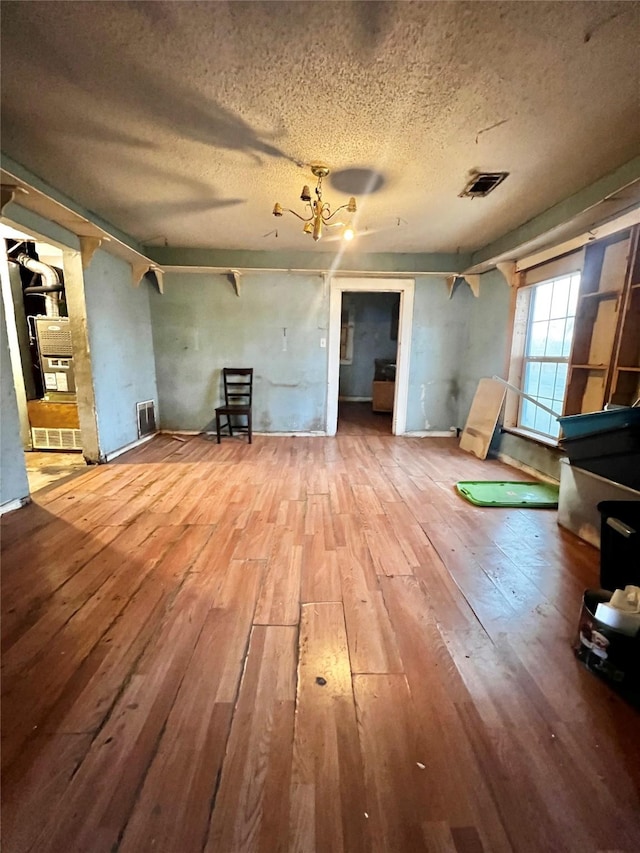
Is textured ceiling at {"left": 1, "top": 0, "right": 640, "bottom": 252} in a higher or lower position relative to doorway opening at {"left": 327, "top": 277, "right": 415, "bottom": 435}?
higher

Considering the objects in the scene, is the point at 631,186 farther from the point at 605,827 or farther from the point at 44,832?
the point at 44,832

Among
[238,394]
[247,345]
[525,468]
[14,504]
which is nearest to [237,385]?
[238,394]

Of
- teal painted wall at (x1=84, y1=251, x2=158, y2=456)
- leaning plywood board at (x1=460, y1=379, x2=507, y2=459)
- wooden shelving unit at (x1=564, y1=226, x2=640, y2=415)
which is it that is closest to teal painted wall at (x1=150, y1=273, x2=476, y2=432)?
teal painted wall at (x1=84, y1=251, x2=158, y2=456)

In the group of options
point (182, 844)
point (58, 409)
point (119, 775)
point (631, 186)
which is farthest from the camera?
point (58, 409)

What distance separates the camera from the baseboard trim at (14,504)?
2.37 meters

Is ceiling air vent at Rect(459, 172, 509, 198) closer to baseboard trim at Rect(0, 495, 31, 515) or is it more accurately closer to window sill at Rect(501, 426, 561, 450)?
window sill at Rect(501, 426, 561, 450)

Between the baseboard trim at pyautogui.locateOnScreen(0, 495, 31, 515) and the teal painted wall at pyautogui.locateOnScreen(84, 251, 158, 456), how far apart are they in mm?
1057

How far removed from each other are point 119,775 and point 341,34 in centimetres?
268

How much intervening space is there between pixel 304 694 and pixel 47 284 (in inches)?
184

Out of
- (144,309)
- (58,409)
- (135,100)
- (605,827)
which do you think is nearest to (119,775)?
(605,827)

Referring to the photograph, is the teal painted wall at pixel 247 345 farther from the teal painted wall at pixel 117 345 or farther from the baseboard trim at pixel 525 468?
the baseboard trim at pixel 525 468

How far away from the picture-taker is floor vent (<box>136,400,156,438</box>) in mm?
4328

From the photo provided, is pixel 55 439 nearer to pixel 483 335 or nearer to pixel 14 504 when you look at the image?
pixel 14 504

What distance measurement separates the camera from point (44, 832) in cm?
79
